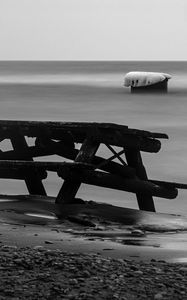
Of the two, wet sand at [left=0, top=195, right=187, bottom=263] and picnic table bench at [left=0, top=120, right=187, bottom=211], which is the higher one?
picnic table bench at [left=0, top=120, right=187, bottom=211]

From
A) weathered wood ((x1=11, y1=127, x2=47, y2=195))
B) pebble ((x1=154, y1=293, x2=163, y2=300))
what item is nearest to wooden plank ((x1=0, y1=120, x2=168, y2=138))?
weathered wood ((x1=11, y1=127, x2=47, y2=195))

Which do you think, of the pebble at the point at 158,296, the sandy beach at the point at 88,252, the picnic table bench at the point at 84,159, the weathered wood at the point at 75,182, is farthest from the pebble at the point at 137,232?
the pebble at the point at 158,296

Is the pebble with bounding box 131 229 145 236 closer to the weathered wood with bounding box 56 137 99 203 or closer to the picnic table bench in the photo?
the picnic table bench

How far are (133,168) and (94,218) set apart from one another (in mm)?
1792

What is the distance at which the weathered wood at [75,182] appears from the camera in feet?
34.7

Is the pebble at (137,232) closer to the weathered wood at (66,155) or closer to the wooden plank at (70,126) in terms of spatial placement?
the weathered wood at (66,155)

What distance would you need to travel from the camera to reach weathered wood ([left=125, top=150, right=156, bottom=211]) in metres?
11.5

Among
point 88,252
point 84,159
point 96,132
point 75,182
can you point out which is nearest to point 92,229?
point 88,252

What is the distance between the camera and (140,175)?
11.7 m

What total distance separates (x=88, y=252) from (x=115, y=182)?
12.8ft

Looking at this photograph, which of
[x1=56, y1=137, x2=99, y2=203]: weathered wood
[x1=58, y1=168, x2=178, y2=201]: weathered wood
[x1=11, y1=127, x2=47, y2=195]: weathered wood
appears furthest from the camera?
[x1=11, y1=127, x2=47, y2=195]: weathered wood

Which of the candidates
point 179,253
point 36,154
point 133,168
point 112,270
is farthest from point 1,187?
point 112,270

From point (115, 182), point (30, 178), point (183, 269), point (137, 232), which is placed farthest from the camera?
point (30, 178)

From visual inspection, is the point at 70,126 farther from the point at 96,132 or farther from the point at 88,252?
the point at 88,252
